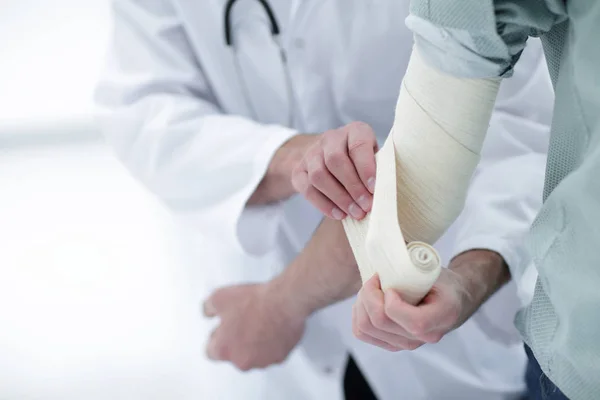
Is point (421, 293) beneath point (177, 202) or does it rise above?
above

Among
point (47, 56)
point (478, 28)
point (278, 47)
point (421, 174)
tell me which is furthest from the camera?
point (47, 56)

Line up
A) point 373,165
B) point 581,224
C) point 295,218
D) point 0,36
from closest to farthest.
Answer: point 581,224 < point 373,165 < point 295,218 < point 0,36

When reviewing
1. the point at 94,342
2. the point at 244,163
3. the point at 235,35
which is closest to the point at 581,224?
the point at 244,163

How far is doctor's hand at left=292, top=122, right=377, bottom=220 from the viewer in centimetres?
55

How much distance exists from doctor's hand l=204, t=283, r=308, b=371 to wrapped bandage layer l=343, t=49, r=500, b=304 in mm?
299

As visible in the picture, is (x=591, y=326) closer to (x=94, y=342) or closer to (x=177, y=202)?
(x=177, y=202)

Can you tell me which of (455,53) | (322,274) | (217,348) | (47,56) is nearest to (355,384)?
(217,348)

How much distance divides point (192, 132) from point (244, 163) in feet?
0.29

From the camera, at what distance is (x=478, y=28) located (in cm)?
40

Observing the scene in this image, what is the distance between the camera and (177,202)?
86 cm

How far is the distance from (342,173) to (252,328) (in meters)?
0.38

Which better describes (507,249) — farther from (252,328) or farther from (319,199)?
(252,328)

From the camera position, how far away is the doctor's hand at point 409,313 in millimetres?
457

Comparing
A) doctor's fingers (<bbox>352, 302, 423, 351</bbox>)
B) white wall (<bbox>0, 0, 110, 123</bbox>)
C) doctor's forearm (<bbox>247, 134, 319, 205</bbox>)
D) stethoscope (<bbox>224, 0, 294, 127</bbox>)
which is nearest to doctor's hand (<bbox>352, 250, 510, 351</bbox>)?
doctor's fingers (<bbox>352, 302, 423, 351</bbox>)
